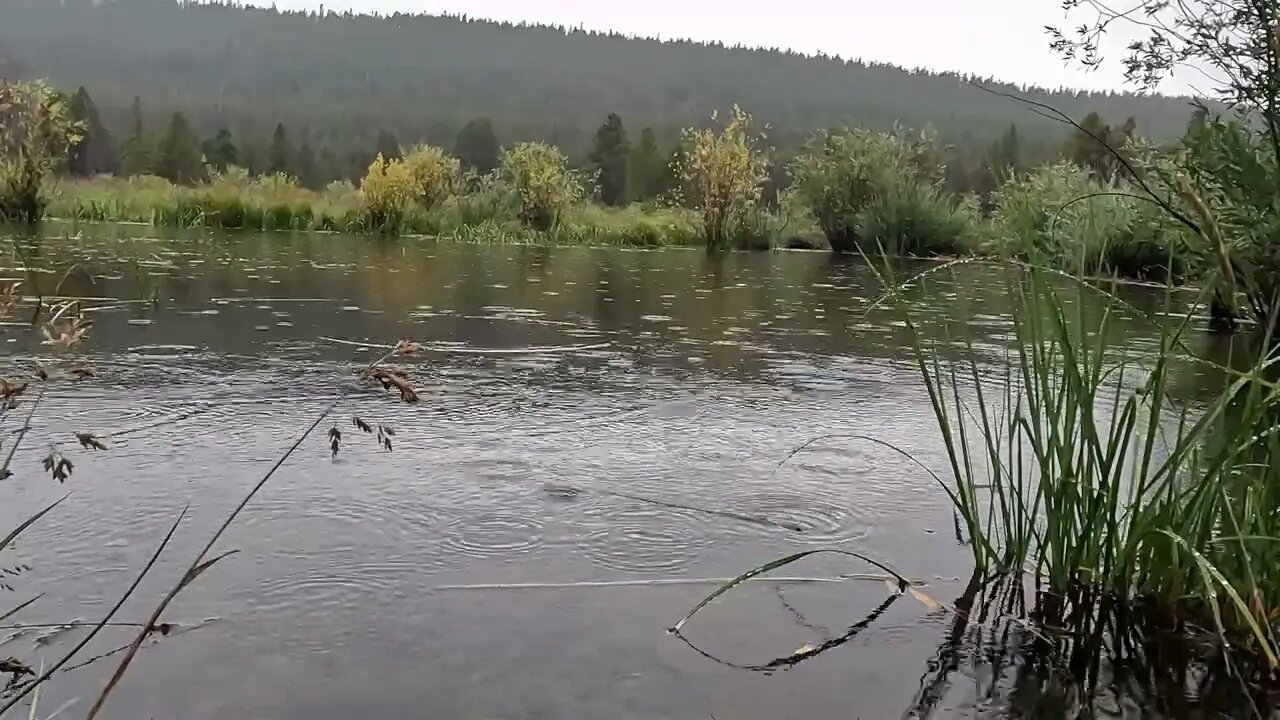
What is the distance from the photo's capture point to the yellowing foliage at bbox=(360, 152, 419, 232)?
12070 millimetres

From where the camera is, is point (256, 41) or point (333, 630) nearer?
point (333, 630)

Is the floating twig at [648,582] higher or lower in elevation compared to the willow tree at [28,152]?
lower

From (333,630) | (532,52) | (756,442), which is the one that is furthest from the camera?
(532,52)

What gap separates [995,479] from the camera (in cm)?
152

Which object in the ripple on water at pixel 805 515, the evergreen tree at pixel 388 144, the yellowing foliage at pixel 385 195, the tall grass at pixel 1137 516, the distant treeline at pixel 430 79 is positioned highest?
the distant treeline at pixel 430 79

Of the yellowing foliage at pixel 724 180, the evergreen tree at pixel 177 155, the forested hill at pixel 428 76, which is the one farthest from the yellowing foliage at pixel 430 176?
the forested hill at pixel 428 76

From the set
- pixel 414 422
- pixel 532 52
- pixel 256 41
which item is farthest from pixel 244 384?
pixel 256 41

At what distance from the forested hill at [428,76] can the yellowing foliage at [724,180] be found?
2555 cm

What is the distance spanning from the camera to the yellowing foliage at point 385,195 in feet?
39.6

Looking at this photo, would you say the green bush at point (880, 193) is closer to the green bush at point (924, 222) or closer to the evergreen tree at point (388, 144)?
the green bush at point (924, 222)

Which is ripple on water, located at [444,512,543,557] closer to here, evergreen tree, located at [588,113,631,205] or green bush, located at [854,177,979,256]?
green bush, located at [854,177,979,256]

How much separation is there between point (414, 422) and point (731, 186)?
10.2 metres

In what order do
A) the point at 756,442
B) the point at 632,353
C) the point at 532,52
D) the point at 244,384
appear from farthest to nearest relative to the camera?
the point at 532,52, the point at 632,353, the point at 244,384, the point at 756,442

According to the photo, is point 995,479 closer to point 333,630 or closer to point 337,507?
point 333,630
